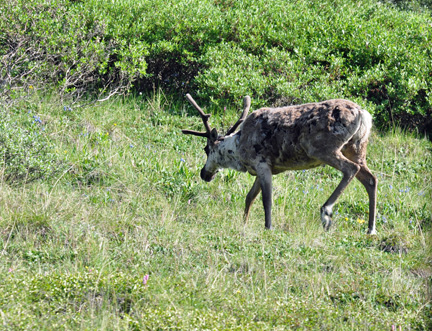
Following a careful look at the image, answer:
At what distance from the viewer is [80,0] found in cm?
1235

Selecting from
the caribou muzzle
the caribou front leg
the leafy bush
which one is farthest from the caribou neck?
the leafy bush

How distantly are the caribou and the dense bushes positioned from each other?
125 inches

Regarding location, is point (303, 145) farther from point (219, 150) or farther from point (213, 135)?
point (213, 135)

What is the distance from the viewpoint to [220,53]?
11.8 meters

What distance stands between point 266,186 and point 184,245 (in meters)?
1.67

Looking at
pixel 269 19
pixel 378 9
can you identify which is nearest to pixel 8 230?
pixel 269 19

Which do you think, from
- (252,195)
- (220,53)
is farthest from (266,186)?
(220,53)

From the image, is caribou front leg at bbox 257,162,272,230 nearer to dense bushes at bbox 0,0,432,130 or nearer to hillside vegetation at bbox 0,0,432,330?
hillside vegetation at bbox 0,0,432,330

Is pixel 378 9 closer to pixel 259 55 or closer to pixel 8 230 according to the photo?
pixel 259 55

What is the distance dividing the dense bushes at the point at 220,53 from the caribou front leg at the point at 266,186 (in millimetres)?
3506

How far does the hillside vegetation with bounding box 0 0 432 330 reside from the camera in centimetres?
528

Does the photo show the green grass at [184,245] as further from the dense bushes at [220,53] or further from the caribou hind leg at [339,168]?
the dense bushes at [220,53]

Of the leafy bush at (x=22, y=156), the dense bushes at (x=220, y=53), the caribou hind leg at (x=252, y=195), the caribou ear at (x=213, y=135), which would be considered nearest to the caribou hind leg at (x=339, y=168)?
the caribou hind leg at (x=252, y=195)

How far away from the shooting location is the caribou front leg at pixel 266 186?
25.3ft
